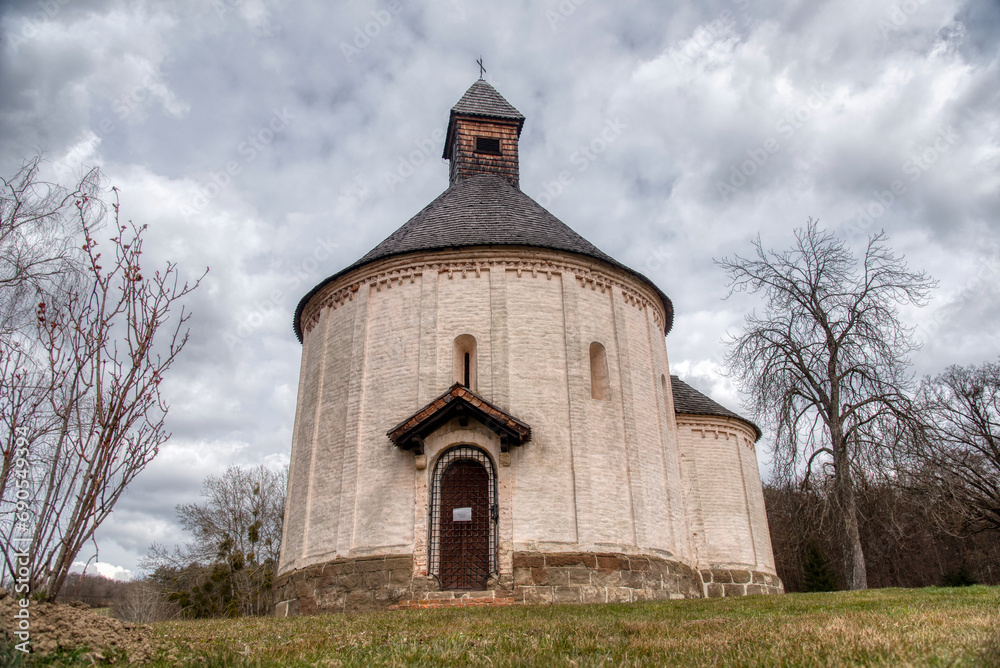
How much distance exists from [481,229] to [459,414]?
533 centimetres

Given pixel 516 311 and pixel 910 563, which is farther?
pixel 910 563

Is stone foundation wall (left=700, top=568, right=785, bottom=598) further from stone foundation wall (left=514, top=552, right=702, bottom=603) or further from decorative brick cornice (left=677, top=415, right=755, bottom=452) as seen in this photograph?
stone foundation wall (left=514, top=552, right=702, bottom=603)

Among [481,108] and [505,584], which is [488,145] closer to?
[481,108]

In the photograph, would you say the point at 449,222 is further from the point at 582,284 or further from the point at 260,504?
the point at 260,504

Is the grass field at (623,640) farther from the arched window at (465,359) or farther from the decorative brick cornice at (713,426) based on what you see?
the decorative brick cornice at (713,426)

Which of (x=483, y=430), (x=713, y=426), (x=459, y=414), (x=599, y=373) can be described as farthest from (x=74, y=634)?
(x=713, y=426)

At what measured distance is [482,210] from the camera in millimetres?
19641

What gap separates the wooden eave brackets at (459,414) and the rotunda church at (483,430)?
0.03 meters

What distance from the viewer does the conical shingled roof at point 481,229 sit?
17578 mm

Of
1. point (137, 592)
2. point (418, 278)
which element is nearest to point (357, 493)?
point (418, 278)

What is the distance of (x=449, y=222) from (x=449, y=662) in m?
14.9

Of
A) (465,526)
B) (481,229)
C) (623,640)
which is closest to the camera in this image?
(623,640)

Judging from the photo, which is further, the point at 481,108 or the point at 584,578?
the point at 481,108

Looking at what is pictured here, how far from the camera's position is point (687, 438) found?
A: 22062mm
